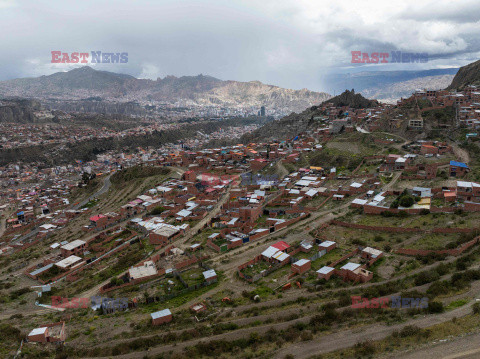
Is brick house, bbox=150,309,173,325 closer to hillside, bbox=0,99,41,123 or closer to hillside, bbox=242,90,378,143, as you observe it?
hillside, bbox=242,90,378,143

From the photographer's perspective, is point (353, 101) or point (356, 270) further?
point (353, 101)

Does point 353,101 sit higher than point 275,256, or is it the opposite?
point 353,101

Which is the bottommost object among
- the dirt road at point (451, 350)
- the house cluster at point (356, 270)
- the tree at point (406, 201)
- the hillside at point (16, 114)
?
the house cluster at point (356, 270)

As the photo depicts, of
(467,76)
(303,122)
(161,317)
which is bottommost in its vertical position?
(161,317)

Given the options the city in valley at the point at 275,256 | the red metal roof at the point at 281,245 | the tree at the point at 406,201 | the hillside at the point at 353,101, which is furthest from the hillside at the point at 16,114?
the tree at the point at 406,201

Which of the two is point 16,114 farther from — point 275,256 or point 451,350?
point 451,350

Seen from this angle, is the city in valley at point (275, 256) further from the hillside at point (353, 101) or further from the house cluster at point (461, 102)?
the hillside at point (353, 101)

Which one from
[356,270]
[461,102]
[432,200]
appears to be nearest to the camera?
[356,270]

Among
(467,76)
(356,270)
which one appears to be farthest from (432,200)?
(467,76)

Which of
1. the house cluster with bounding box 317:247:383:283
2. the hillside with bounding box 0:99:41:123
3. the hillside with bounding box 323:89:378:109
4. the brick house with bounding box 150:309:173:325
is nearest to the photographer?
the brick house with bounding box 150:309:173:325

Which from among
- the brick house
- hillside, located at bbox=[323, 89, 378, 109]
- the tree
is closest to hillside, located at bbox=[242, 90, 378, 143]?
hillside, located at bbox=[323, 89, 378, 109]

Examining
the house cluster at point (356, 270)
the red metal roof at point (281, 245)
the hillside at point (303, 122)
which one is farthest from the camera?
the hillside at point (303, 122)

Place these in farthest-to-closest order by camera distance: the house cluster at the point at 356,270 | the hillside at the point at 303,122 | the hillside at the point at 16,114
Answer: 1. the hillside at the point at 16,114
2. the hillside at the point at 303,122
3. the house cluster at the point at 356,270
